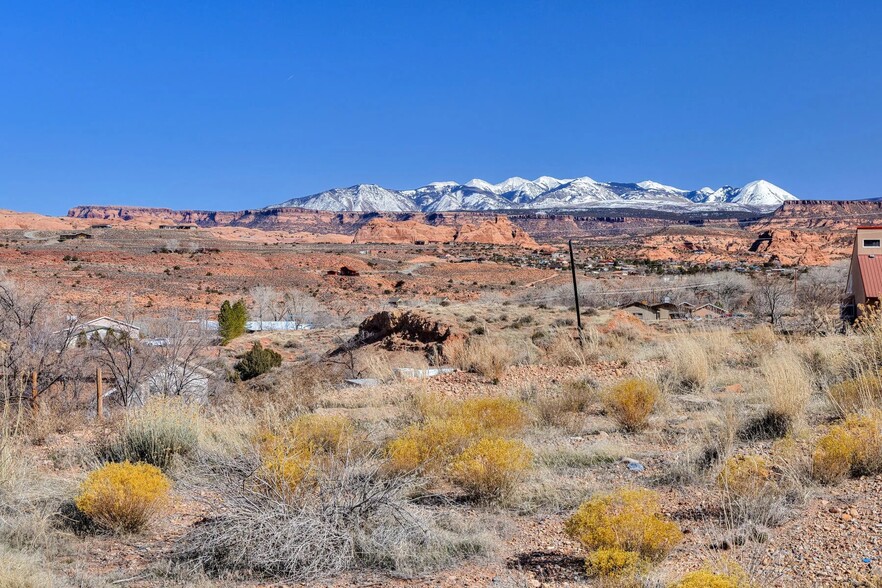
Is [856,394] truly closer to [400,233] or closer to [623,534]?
[623,534]

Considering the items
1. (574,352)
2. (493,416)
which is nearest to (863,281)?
(574,352)

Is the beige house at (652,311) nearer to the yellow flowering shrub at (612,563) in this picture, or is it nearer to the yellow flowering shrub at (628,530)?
the yellow flowering shrub at (628,530)

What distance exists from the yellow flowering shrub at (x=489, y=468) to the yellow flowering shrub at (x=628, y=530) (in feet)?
4.40

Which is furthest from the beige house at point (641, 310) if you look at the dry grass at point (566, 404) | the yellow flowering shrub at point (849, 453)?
the yellow flowering shrub at point (849, 453)

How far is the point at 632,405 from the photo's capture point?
842cm

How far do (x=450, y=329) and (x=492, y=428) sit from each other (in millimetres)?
12381

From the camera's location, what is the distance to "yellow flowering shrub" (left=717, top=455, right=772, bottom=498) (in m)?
5.18

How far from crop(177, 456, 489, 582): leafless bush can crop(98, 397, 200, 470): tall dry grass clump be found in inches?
81.4

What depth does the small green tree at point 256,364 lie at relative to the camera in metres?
22.2

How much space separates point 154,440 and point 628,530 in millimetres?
5067

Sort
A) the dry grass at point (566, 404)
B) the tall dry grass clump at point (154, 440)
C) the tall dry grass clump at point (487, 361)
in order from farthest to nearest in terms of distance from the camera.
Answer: the tall dry grass clump at point (487, 361), the dry grass at point (566, 404), the tall dry grass clump at point (154, 440)

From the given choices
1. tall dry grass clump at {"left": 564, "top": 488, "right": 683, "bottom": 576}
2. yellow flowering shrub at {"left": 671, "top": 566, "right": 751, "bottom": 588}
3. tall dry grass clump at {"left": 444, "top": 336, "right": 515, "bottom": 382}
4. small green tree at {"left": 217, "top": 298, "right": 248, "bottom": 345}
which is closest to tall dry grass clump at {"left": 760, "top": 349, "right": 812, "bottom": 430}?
tall dry grass clump at {"left": 564, "top": 488, "right": 683, "bottom": 576}

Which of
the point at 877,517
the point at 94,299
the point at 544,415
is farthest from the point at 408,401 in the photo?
the point at 94,299

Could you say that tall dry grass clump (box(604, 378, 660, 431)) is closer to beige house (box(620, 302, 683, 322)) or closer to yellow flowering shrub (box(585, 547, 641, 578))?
yellow flowering shrub (box(585, 547, 641, 578))
